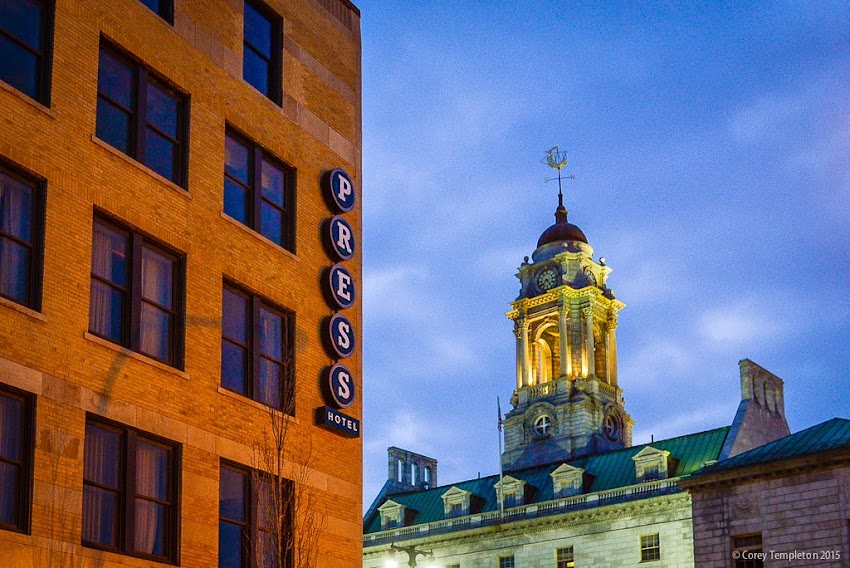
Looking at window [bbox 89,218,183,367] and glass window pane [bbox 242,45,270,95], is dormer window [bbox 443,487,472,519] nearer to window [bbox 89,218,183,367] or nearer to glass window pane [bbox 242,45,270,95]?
glass window pane [bbox 242,45,270,95]

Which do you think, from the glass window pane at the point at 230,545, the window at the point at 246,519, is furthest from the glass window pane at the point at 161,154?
the glass window pane at the point at 230,545

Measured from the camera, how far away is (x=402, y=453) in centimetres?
10869

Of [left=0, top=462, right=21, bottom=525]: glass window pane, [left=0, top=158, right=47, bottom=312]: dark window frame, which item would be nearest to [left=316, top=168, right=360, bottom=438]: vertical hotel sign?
[left=0, top=158, right=47, bottom=312]: dark window frame

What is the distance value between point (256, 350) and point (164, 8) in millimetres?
7140

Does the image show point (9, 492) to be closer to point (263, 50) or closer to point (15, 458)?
point (15, 458)

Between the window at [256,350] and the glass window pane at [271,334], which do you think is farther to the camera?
the glass window pane at [271,334]

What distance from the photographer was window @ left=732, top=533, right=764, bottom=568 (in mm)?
50906

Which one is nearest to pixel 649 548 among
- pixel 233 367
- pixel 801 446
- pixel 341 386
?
pixel 801 446

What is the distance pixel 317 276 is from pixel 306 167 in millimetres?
2553

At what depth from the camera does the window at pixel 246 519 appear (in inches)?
1026

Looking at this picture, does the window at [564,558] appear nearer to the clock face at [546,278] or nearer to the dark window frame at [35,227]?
the clock face at [546,278]

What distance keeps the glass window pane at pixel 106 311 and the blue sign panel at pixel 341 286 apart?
22.7 ft

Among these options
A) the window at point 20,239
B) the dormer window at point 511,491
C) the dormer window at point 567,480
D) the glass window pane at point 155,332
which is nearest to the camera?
the window at point 20,239

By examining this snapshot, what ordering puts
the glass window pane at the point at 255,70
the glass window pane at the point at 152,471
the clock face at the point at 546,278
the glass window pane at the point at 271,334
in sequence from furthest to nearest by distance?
1. the clock face at the point at 546,278
2. the glass window pane at the point at 255,70
3. the glass window pane at the point at 271,334
4. the glass window pane at the point at 152,471
